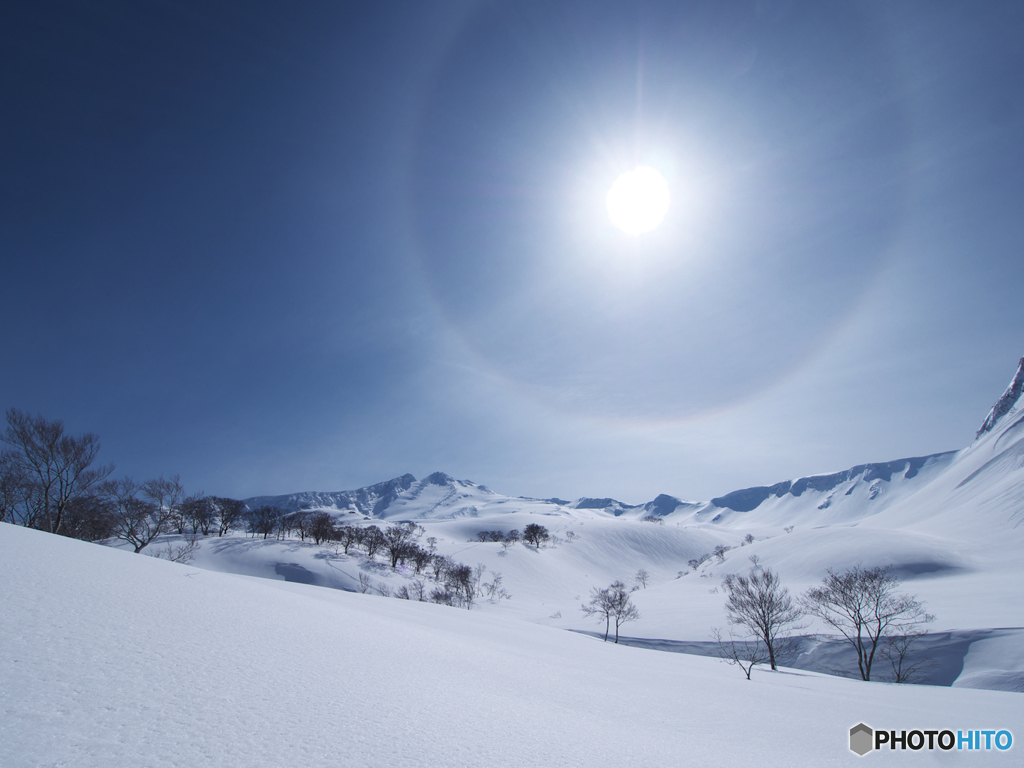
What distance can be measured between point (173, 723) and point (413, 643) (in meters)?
5.34

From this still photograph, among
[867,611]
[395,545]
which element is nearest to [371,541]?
[395,545]

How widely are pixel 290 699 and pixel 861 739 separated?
9.01 metres

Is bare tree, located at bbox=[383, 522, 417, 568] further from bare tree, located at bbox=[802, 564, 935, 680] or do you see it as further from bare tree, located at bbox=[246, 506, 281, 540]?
bare tree, located at bbox=[802, 564, 935, 680]

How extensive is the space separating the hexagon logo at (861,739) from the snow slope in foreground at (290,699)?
189 mm

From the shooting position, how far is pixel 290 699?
361cm

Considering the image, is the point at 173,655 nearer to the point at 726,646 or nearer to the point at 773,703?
the point at 773,703

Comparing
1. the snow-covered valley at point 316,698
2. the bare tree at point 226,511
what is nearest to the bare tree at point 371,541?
the bare tree at point 226,511

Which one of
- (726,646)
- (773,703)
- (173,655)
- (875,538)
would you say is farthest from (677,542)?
(173,655)

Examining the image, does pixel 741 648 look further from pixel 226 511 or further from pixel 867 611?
pixel 226 511

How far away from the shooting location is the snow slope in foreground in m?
2.67

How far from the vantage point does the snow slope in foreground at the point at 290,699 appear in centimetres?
267

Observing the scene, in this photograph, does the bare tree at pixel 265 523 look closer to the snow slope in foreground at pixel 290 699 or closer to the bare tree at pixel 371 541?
the bare tree at pixel 371 541

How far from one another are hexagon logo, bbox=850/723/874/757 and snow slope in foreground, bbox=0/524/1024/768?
189 mm

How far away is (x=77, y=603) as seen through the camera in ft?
15.5
